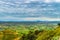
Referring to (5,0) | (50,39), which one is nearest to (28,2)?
(5,0)

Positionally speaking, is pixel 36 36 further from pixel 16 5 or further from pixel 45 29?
pixel 16 5

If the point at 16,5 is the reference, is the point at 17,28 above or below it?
below

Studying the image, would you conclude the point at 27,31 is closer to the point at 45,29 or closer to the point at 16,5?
the point at 45,29

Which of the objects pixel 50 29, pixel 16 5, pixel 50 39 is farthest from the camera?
pixel 16 5

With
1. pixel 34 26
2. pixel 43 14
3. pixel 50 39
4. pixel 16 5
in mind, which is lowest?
pixel 50 39

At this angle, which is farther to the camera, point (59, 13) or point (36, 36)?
point (59, 13)

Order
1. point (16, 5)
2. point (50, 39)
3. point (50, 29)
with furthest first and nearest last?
point (16, 5) < point (50, 29) < point (50, 39)
